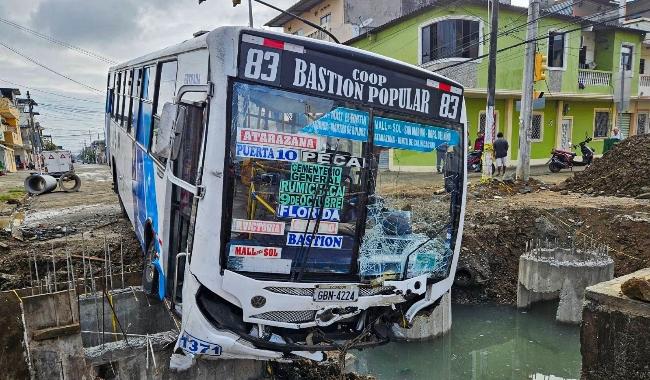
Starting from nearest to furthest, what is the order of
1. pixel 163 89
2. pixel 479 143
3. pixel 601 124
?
pixel 163 89, pixel 479 143, pixel 601 124

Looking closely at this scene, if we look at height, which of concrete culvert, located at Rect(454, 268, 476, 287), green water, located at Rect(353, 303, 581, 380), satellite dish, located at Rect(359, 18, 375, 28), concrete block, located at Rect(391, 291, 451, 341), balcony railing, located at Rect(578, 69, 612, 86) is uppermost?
satellite dish, located at Rect(359, 18, 375, 28)

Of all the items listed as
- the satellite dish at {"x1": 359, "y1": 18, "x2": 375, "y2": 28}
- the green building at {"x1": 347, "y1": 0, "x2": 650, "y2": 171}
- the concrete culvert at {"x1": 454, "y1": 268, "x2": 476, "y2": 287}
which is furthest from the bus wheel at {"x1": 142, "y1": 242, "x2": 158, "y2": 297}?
the satellite dish at {"x1": 359, "y1": 18, "x2": 375, "y2": 28}

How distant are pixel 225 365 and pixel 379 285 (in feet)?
6.87

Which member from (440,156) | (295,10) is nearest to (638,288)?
(440,156)

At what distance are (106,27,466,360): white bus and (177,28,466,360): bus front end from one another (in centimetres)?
1

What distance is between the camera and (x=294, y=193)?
3.91 meters

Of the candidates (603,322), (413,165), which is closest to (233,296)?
(413,165)

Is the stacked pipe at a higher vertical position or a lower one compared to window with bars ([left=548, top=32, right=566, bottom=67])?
lower

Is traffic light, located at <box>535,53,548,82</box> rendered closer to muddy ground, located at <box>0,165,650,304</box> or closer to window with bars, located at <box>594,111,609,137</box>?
→ muddy ground, located at <box>0,165,650,304</box>

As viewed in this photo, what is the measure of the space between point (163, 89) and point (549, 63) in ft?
70.2

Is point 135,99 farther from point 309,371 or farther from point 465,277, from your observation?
point 465,277

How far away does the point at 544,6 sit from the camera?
25.5 metres

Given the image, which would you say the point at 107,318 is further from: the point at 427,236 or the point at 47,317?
the point at 427,236

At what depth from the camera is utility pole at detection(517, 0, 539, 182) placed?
594 inches
